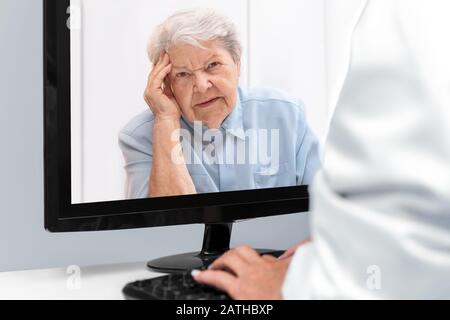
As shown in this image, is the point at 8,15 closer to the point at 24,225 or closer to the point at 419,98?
the point at 24,225

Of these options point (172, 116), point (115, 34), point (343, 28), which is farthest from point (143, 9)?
point (343, 28)

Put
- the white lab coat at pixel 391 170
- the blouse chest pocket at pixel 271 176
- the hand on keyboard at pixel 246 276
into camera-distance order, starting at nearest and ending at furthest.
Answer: the white lab coat at pixel 391 170, the hand on keyboard at pixel 246 276, the blouse chest pocket at pixel 271 176

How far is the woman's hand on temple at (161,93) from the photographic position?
0.99 m

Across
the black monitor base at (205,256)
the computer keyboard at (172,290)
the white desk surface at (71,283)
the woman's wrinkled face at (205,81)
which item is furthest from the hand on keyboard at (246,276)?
the woman's wrinkled face at (205,81)

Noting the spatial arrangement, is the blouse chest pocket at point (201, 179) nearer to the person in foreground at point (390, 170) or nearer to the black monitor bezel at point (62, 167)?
the black monitor bezel at point (62, 167)

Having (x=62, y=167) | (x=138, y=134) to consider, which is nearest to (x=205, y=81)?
(x=138, y=134)

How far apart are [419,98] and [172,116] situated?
59cm

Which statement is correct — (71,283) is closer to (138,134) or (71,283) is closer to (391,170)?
(138,134)

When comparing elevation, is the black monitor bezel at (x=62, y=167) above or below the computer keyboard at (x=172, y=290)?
above

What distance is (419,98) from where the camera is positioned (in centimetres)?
46

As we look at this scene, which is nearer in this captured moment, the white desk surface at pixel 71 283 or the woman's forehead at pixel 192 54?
the white desk surface at pixel 71 283

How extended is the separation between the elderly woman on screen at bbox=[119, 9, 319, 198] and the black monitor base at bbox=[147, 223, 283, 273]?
3.8 inches

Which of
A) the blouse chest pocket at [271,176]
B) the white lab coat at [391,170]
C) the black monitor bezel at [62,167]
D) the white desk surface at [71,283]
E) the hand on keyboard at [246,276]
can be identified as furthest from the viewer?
the blouse chest pocket at [271,176]

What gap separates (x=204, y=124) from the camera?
3.37ft
